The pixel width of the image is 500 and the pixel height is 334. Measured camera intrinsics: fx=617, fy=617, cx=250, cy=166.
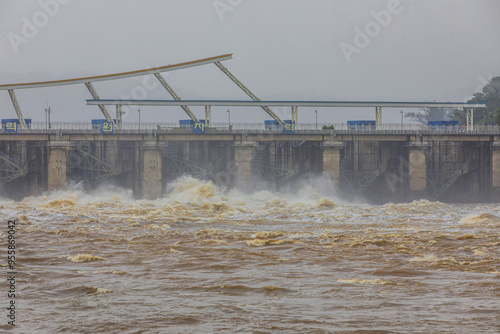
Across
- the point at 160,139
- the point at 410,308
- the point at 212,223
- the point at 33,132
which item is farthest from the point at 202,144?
the point at 410,308

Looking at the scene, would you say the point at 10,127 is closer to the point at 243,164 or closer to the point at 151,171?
the point at 151,171

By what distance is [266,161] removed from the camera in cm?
6669

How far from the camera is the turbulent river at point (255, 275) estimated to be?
1554 cm

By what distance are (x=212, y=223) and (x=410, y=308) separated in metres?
25.0

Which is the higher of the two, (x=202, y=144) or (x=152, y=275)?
(x=202, y=144)

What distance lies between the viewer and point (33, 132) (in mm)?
60844

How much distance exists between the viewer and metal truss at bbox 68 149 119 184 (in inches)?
2498

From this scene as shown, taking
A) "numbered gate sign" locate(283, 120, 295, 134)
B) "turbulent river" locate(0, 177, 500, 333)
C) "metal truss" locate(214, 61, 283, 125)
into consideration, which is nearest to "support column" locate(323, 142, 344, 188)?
"numbered gate sign" locate(283, 120, 295, 134)

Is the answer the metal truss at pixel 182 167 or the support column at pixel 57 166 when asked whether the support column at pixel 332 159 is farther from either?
the support column at pixel 57 166

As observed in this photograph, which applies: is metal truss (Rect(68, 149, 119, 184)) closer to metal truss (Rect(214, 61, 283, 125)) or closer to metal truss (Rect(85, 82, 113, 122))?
metal truss (Rect(85, 82, 113, 122))

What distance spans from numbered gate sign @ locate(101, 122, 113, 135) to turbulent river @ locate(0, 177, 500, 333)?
19526mm

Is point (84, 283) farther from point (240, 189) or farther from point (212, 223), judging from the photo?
point (240, 189)

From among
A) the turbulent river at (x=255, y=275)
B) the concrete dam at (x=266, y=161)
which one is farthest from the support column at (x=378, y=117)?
the turbulent river at (x=255, y=275)

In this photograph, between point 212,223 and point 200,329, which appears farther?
point 212,223
